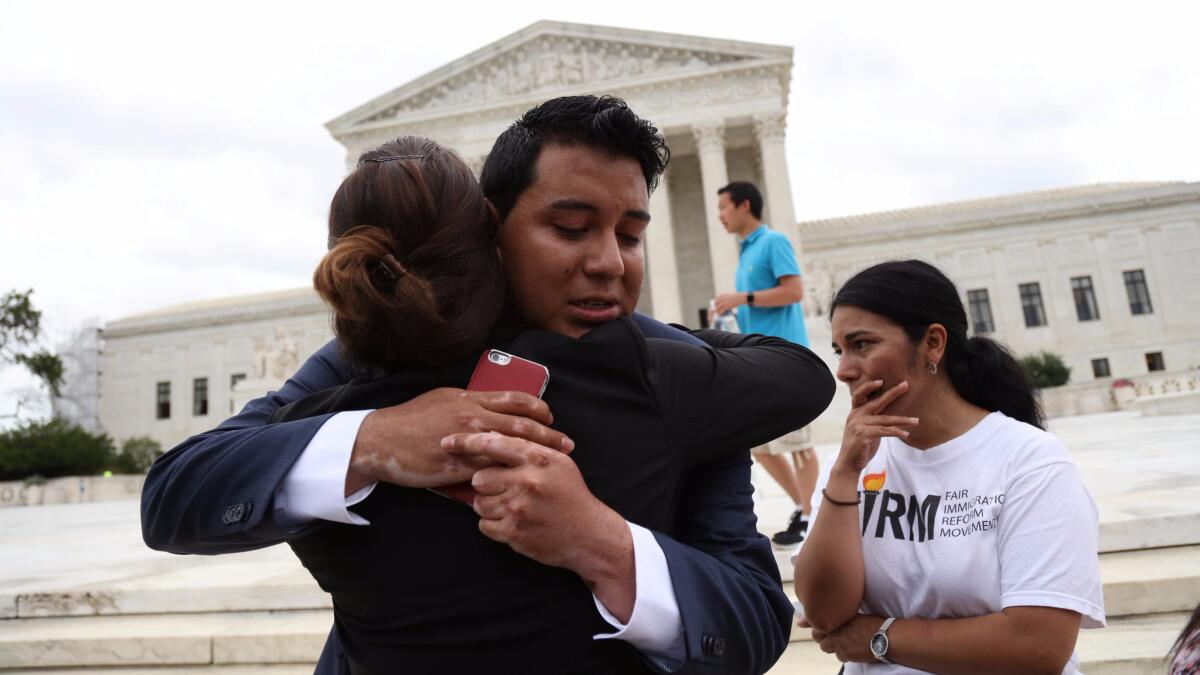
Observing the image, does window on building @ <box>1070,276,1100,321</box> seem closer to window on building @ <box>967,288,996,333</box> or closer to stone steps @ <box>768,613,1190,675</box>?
window on building @ <box>967,288,996,333</box>

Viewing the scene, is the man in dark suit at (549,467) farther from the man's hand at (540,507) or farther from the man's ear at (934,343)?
the man's ear at (934,343)

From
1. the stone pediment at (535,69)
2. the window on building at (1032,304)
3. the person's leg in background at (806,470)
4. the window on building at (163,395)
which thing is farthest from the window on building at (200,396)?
the person's leg in background at (806,470)

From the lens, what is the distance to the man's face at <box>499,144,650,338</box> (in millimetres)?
1230

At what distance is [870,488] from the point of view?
209cm

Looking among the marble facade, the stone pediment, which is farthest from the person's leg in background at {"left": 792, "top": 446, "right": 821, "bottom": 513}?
the stone pediment

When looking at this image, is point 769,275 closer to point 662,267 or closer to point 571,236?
point 571,236

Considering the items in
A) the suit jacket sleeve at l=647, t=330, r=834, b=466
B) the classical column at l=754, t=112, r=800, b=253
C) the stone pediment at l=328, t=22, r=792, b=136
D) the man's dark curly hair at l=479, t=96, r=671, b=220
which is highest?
the stone pediment at l=328, t=22, r=792, b=136

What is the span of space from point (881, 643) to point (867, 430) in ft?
1.77

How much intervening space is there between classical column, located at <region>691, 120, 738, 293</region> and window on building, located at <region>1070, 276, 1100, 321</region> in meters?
18.6

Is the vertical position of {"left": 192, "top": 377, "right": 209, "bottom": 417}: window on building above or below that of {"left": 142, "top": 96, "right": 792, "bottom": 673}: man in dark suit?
above

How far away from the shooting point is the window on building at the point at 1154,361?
3559cm

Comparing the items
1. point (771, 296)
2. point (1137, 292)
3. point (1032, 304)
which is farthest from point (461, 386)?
point (1137, 292)

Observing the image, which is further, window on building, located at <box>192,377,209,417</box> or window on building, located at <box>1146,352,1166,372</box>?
window on building, located at <box>192,377,209,417</box>

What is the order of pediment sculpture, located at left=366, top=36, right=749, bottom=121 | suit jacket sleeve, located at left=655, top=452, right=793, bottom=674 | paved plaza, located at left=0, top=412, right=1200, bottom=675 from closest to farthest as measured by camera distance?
suit jacket sleeve, located at left=655, top=452, right=793, bottom=674, paved plaza, located at left=0, top=412, right=1200, bottom=675, pediment sculpture, located at left=366, top=36, right=749, bottom=121
